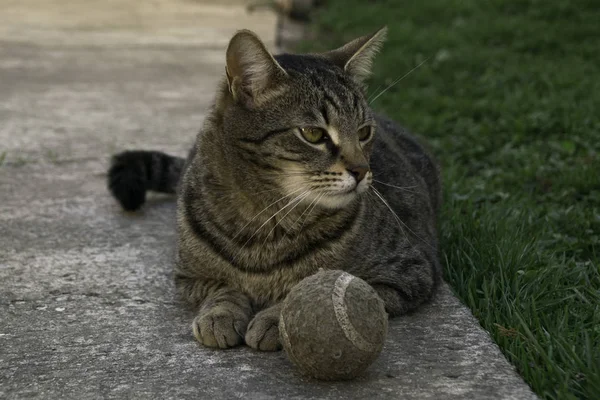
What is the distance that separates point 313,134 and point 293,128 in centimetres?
8

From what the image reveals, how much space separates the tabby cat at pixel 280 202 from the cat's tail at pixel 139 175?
853 millimetres

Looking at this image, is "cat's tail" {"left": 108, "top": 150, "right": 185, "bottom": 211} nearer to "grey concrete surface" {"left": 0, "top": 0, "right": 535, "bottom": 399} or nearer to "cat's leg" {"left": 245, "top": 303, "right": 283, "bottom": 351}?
"grey concrete surface" {"left": 0, "top": 0, "right": 535, "bottom": 399}

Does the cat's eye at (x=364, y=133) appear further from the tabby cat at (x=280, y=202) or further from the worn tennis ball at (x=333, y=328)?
the worn tennis ball at (x=333, y=328)

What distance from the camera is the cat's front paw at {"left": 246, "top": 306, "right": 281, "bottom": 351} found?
117 inches

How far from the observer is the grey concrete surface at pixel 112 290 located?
2740mm

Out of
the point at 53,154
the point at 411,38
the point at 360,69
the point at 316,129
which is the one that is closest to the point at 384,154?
the point at 360,69

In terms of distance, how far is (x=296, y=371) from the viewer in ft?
9.29

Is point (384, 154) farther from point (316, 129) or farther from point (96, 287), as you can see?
point (96, 287)

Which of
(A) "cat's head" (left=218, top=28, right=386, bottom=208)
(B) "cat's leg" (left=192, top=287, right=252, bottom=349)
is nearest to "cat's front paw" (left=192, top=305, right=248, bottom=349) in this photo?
(B) "cat's leg" (left=192, top=287, right=252, bottom=349)

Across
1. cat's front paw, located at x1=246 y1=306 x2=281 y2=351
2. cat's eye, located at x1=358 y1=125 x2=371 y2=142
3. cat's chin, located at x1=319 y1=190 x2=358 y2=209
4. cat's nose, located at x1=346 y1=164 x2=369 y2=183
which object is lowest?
cat's front paw, located at x1=246 y1=306 x2=281 y2=351

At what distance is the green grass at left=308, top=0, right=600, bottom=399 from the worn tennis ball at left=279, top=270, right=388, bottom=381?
0.52 meters

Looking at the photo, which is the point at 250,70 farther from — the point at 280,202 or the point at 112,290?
the point at 112,290

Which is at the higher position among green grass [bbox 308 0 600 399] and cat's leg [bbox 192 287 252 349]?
green grass [bbox 308 0 600 399]

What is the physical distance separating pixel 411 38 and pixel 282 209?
5339mm
